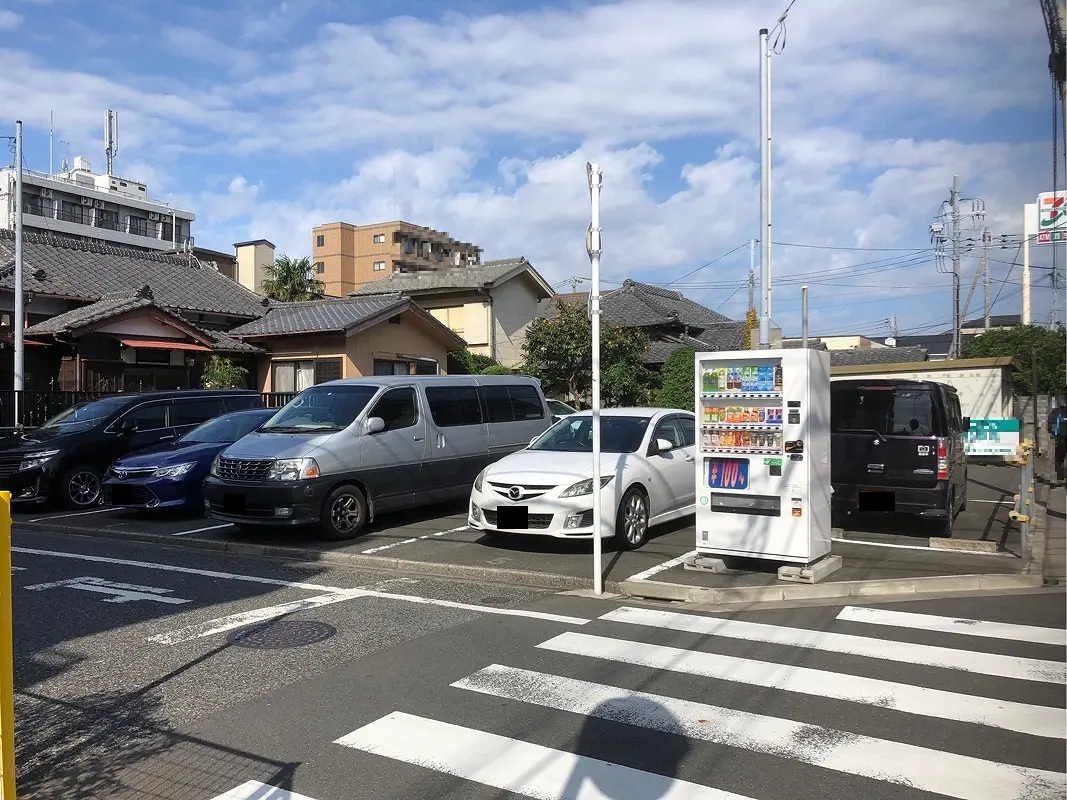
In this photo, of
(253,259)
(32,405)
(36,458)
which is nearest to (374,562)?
(36,458)

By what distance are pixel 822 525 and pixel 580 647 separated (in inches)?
128

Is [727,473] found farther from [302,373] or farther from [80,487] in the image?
[302,373]

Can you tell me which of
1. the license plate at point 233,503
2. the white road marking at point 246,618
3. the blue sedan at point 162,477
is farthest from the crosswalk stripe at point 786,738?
the blue sedan at point 162,477

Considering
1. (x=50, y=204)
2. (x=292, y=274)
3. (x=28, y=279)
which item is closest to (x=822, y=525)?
(x=28, y=279)

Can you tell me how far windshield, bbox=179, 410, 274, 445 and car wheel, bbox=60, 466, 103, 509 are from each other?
5.70ft

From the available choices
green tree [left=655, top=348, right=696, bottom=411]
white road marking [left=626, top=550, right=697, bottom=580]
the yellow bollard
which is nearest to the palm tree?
green tree [left=655, top=348, right=696, bottom=411]

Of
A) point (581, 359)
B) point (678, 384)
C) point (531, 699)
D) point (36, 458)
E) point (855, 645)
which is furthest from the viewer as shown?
point (581, 359)

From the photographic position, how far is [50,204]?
58125 millimetres

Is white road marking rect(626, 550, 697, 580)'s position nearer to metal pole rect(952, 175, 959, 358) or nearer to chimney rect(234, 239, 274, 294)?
metal pole rect(952, 175, 959, 358)

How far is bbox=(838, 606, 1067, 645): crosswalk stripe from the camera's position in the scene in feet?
20.2

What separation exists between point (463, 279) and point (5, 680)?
103 feet

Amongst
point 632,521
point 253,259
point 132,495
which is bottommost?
point 632,521

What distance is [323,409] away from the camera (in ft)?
36.7

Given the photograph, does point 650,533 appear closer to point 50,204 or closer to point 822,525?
point 822,525
